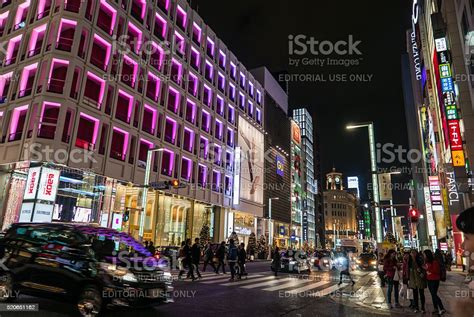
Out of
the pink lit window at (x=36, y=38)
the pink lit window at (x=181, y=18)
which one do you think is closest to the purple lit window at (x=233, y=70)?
the pink lit window at (x=181, y=18)

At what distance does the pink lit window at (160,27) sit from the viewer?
33475 mm

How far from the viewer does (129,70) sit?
96.5 ft

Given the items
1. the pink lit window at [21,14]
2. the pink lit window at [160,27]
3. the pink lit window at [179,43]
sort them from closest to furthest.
→ the pink lit window at [21,14] → the pink lit window at [160,27] → the pink lit window at [179,43]

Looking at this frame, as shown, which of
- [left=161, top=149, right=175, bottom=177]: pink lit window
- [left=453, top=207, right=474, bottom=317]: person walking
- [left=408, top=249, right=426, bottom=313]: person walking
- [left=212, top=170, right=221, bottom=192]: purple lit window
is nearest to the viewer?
[left=453, top=207, right=474, bottom=317]: person walking

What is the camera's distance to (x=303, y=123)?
110 m

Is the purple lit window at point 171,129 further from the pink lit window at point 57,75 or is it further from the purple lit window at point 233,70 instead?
the purple lit window at point 233,70

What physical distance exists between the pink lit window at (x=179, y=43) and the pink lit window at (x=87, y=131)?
14.6 m

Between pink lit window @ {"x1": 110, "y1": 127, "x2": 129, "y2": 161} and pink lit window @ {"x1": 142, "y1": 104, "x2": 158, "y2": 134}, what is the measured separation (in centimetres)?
241

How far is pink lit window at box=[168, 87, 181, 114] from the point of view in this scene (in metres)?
34.4

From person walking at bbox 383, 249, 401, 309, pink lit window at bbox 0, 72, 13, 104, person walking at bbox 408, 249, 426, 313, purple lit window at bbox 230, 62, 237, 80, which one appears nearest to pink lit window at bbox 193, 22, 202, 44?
purple lit window at bbox 230, 62, 237, 80

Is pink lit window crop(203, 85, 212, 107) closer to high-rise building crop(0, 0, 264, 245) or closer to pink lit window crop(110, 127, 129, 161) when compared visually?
high-rise building crop(0, 0, 264, 245)

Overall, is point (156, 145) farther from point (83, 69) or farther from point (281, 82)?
point (281, 82)

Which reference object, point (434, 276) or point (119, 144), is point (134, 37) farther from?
point (434, 276)

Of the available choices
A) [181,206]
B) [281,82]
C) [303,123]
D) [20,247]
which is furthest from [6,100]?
[303,123]
